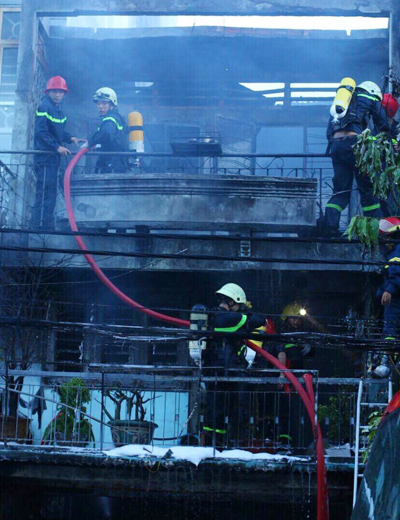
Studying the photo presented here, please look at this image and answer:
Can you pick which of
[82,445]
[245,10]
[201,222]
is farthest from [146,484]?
[245,10]

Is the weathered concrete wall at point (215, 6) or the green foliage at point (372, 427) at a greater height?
the weathered concrete wall at point (215, 6)

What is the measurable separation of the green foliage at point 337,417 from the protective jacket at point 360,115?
12.8ft

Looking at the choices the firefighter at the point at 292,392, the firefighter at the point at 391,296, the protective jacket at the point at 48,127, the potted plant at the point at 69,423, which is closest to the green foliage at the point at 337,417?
the firefighter at the point at 292,392

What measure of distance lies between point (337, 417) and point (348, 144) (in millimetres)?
3965

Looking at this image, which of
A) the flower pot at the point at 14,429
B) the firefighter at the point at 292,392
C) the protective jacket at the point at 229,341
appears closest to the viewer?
the protective jacket at the point at 229,341

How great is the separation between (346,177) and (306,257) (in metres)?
1.39

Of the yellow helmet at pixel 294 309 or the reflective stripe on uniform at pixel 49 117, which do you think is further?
the yellow helmet at pixel 294 309

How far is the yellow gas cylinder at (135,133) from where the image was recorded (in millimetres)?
14070

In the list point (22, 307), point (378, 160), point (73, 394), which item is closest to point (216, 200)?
point (22, 307)

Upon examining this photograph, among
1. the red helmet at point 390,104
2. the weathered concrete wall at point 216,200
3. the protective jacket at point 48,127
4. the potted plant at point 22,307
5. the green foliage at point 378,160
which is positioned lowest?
the potted plant at point 22,307

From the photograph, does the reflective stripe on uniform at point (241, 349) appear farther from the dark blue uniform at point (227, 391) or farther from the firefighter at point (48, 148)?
the firefighter at point (48, 148)

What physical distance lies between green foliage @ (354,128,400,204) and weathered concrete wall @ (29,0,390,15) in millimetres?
7414

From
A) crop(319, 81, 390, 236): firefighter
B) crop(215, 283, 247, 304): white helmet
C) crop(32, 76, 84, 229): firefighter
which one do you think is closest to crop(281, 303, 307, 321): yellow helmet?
crop(319, 81, 390, 236): firefighter

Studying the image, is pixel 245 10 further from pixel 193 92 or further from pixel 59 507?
pixel 59 507
